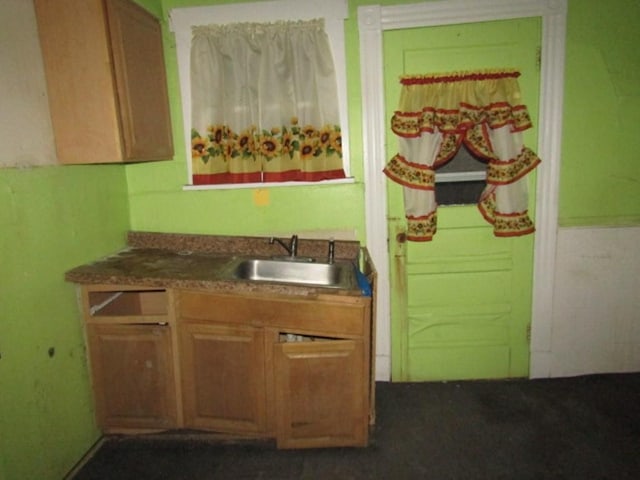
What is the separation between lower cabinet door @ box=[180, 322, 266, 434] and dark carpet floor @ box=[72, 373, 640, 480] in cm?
17

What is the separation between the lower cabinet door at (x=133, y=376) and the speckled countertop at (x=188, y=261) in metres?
0.25

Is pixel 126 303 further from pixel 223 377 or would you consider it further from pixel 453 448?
pixel 453 448

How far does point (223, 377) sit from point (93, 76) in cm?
152

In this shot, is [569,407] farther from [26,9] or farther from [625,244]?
[26,9]

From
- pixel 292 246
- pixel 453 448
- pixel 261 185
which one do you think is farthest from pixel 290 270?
pixel 453 448

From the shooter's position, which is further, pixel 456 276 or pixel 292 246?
pixel 456 276

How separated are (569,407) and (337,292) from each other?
5.18ft

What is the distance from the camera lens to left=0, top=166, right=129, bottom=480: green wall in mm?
1640

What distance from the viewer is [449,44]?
7.68ft

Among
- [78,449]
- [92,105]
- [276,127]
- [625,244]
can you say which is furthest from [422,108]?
[78,449]

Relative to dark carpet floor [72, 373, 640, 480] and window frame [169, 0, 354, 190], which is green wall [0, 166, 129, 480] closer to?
dark carpet floor [72, 373, 640, 480]

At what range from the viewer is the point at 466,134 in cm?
238

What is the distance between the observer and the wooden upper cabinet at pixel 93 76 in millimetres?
1833

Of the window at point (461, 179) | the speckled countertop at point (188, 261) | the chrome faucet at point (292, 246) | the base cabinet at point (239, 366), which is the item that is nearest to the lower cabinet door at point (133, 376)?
the base cabinet at point (239, 366)
